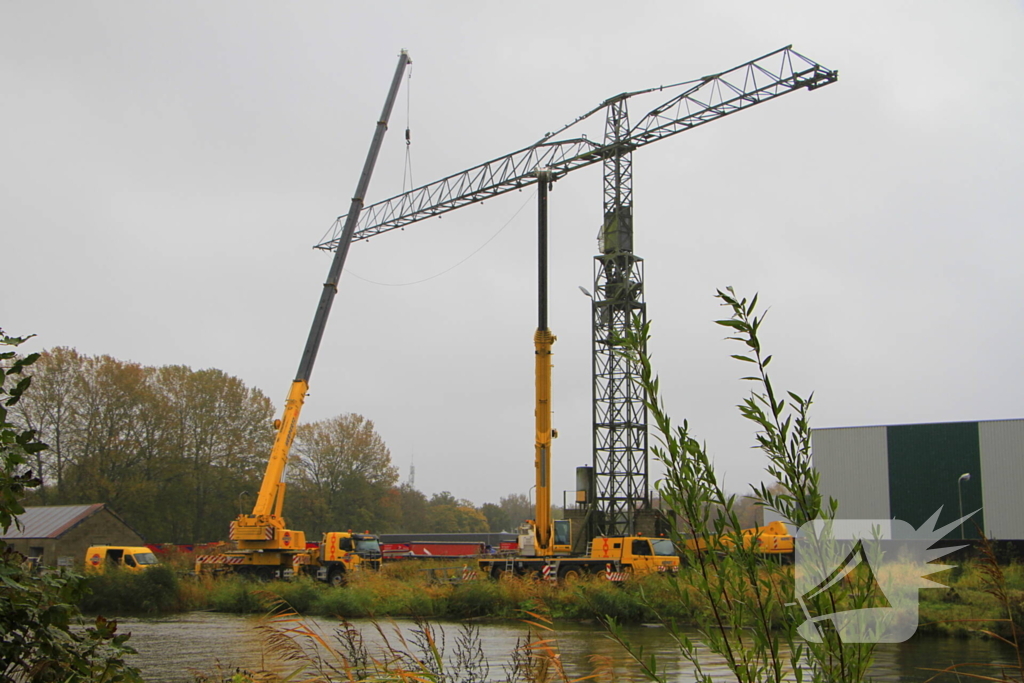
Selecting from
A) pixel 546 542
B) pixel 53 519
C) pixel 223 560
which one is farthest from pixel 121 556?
pixel 546 542

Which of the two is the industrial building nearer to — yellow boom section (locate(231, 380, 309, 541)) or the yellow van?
the yellow van

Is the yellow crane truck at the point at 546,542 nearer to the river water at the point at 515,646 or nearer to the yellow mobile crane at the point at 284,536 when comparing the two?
the river water at the point at 515,646

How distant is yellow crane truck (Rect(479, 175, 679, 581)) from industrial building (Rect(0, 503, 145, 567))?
23.0 metres

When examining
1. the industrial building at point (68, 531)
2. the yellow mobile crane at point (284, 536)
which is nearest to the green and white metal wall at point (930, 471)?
the yellow mobile crane at point (284, 536)

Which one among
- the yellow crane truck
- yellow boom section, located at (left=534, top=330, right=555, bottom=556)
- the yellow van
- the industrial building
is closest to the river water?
the yellow crane truck

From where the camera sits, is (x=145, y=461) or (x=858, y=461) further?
(x=145, y=461)

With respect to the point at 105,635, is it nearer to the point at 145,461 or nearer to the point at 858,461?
the point at 858,461

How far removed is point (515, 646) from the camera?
37.8 feet

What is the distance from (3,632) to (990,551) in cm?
429

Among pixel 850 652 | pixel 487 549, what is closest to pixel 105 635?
pixel 850 652

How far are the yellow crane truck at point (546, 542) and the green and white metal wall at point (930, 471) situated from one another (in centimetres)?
1087

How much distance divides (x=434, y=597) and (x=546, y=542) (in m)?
6.39

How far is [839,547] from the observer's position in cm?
288

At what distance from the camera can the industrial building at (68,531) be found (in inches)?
1613
